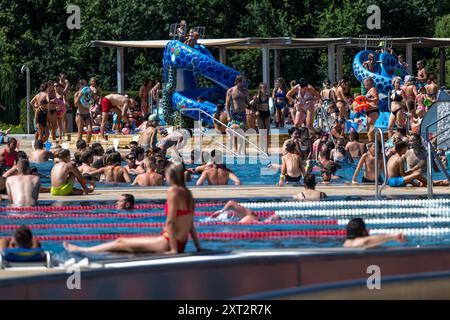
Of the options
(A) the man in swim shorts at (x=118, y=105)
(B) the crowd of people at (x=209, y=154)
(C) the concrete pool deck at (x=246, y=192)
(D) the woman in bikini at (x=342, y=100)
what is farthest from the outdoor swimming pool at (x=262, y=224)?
(A) the man in swim shorts at (x=118, y=105)

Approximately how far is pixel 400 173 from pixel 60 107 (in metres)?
9.07

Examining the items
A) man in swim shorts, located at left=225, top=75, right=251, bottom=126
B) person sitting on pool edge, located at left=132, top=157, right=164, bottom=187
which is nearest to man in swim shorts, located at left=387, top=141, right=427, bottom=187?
person sitting on pool edge, located at left=132, top=157, right=164, bottom=187

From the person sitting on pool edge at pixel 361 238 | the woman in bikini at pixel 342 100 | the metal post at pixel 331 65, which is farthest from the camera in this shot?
the metal post at pixel 331 65

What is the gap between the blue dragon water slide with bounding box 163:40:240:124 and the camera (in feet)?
79.7

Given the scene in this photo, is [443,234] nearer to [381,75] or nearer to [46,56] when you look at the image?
[381,75]

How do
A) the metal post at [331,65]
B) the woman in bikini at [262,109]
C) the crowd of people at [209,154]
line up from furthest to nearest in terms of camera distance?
the metal post at [331,65], the woman in bikini at [262,109], the crowd of people at [209,154]

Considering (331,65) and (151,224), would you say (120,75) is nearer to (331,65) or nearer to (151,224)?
(331,65)

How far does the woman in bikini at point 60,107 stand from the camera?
882 inches

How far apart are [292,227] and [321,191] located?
85.4 inches

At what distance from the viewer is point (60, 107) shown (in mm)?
22359

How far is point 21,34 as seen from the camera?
35.5m

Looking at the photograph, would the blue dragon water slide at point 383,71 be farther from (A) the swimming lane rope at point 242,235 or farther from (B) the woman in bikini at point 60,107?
(A) the swimming lane rope at point 242,235

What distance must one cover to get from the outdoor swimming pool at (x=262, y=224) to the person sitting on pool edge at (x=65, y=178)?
0.70 metres

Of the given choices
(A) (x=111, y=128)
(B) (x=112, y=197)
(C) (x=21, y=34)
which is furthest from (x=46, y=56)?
(B) (x=112, y=197)
